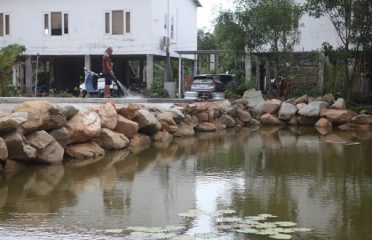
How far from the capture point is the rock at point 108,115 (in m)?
14.1

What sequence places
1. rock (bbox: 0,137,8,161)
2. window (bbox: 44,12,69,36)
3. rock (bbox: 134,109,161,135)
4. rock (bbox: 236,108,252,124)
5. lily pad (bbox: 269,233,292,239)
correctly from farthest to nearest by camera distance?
window (bbox: 44,12,69,36) → rock (bbox: 236,108,252,124) → rock (bbox: 134,109,161,135) → rock (bbox: 0,137,8,161) → lily pad (bbox: 269,233,292,239)

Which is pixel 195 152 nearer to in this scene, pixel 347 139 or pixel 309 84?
pixel 347 139

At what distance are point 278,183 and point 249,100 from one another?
46.2ft

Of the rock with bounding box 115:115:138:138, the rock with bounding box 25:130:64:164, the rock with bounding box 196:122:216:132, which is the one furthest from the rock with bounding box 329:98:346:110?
the rock with bounding box 25:130:64:164

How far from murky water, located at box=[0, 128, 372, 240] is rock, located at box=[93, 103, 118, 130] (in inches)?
34.3

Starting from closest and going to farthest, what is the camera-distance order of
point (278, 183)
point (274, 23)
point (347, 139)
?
1. point (278, 183)
2. point (347, 139)
3. point (274, 23)

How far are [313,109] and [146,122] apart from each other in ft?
29.5

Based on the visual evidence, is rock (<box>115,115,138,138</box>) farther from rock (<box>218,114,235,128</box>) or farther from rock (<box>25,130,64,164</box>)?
rock (<box>218,114,235,128</box>)

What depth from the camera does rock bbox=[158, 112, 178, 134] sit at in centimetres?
1698

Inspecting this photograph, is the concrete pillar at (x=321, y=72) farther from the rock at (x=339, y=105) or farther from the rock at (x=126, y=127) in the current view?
the rock at (x=126, y=127)

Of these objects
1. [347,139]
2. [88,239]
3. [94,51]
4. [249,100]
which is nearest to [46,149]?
[88,239]

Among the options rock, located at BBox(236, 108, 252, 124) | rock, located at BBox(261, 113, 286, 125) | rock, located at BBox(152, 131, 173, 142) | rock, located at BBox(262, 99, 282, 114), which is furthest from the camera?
rock, located at BBox(262, 99, 282, 114)

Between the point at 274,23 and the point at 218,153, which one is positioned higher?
the point at 274,23

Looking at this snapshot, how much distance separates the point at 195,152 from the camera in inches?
561
